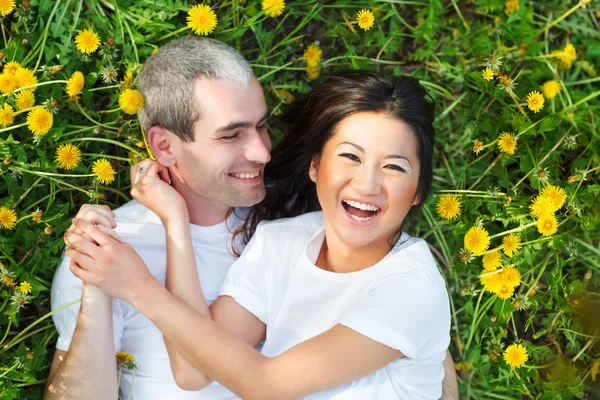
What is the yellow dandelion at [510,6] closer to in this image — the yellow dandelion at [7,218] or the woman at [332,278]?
the woman at [332,278]

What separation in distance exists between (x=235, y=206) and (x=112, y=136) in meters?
0.68

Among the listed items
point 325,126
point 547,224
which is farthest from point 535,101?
point 325,126

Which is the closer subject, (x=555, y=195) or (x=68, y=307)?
(x=68, y=307)

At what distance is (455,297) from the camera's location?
3.16m

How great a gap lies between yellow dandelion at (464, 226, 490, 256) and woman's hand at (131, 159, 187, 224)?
1.27 meters

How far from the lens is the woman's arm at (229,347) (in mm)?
2160

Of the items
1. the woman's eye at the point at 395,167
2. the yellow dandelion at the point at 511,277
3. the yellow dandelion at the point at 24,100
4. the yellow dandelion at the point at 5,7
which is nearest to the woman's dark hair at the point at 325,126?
the woman's eye at the point at 395,167

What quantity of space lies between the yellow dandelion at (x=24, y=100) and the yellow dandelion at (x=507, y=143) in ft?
6.65

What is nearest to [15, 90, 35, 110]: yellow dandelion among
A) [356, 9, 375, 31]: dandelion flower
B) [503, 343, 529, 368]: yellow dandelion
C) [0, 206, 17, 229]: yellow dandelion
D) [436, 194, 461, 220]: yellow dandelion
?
[0, 206, 17, 229]: yellow dandelion

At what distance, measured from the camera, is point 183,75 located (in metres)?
2.55

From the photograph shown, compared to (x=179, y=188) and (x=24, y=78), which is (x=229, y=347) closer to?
(x=179, y=188)

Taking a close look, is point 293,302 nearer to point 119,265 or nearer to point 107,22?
point 119,265

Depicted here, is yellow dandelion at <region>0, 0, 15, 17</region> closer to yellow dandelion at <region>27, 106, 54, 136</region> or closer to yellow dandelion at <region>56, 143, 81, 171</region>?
yellow dandelion at <region>27, 106, 54, 136</region>

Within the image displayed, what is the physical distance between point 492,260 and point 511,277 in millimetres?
110
